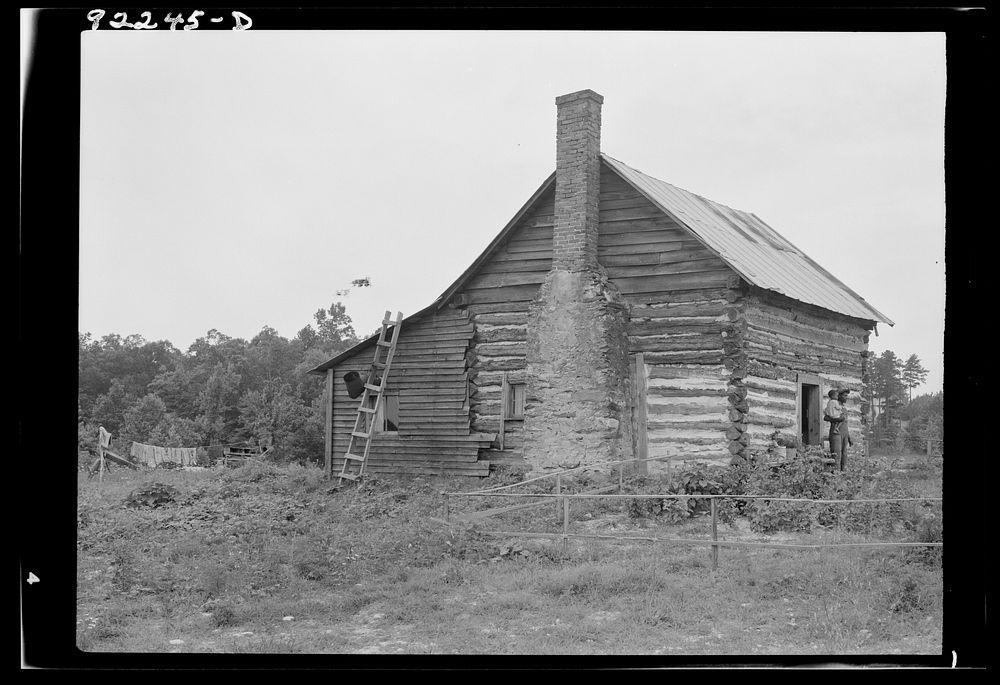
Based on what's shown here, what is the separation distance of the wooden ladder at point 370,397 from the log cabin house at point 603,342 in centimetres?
40

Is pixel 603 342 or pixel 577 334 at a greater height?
pixel 577 334

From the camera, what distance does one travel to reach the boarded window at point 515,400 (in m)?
17.5

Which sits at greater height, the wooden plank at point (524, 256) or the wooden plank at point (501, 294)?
the wooden plank at point (524, 256)

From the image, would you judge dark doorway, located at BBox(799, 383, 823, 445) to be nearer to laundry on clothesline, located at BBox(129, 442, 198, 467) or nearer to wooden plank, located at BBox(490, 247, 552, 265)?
wooden plank, located at BBox(490, 247, 552, 265)

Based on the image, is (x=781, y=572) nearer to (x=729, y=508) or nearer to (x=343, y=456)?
(x=729, y=508)

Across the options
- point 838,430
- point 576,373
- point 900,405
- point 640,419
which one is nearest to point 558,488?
point 576,373

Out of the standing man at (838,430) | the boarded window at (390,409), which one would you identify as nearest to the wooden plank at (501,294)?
the boarded window at (390,409)

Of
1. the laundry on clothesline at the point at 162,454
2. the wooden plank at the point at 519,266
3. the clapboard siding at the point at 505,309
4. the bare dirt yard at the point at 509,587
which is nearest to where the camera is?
the bare dirt yard at the point at 509,587

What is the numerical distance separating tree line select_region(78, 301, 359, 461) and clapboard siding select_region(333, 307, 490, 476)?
8621mm

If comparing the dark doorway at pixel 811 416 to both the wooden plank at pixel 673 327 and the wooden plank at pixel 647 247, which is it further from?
the wooden plank at pixel 647 247

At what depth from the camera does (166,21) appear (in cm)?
654

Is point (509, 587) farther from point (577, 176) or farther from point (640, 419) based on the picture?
point (577, 176)

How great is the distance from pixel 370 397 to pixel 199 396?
34.6 ft
